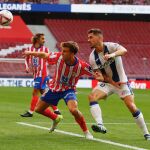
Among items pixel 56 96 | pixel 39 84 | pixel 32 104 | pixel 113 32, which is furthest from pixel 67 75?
pixel 113 32

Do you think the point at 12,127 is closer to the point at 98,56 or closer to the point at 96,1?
the point at 98,56

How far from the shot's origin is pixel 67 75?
12.3 meters

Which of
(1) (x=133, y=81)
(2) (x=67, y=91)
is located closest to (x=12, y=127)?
(2) (x=67, y=91)

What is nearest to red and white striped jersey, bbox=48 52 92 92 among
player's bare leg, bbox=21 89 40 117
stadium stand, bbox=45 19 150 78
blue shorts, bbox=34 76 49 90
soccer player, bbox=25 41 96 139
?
soccer player, bbox=25 41 96 139

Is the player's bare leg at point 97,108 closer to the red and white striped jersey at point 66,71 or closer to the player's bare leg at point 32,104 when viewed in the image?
the red and white striped jersey at point 66,71

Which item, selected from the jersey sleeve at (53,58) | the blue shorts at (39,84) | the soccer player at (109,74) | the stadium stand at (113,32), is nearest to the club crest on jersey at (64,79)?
the jersey sleeve at (53,58)

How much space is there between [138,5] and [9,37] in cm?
1040

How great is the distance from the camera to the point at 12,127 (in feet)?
46.2

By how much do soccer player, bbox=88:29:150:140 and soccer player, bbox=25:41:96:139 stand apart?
0.27 m

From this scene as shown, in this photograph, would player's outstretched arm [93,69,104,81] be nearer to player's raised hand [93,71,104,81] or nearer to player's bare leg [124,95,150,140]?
player's raised hand [93,71,104,81]

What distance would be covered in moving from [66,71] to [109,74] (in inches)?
34.2

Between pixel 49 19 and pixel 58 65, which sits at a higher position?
pixel 58 65

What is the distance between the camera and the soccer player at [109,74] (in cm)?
1212

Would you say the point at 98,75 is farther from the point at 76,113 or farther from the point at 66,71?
the point at 76,113
